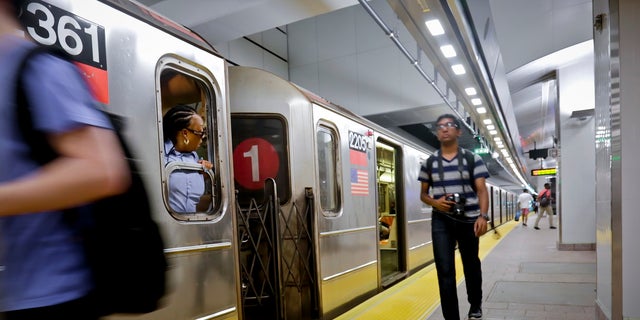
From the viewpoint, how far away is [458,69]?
17.4 ft

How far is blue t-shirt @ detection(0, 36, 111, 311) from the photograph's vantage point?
96 centimetres

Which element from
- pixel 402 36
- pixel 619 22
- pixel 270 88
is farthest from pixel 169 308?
pixel 402 36

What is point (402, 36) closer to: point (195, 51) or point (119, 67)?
point (195, 51)

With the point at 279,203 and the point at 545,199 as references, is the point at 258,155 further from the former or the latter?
the point at 545,199

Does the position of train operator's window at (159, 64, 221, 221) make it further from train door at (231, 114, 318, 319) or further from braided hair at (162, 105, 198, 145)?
train door at (231, 114, 318, 319)

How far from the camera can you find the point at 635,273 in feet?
8.78

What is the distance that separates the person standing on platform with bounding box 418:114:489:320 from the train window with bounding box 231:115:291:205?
53.3 inches

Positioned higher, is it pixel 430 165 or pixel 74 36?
pixel 74 36

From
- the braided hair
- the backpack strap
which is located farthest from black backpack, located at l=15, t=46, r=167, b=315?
the braided hair

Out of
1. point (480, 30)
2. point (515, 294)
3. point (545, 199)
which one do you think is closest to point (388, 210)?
point (515, 294)

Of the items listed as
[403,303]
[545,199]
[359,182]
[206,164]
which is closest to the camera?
[206,164]

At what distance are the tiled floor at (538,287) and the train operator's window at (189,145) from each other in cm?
247

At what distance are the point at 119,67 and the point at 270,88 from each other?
1.96 metres

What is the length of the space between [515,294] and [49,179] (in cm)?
482
